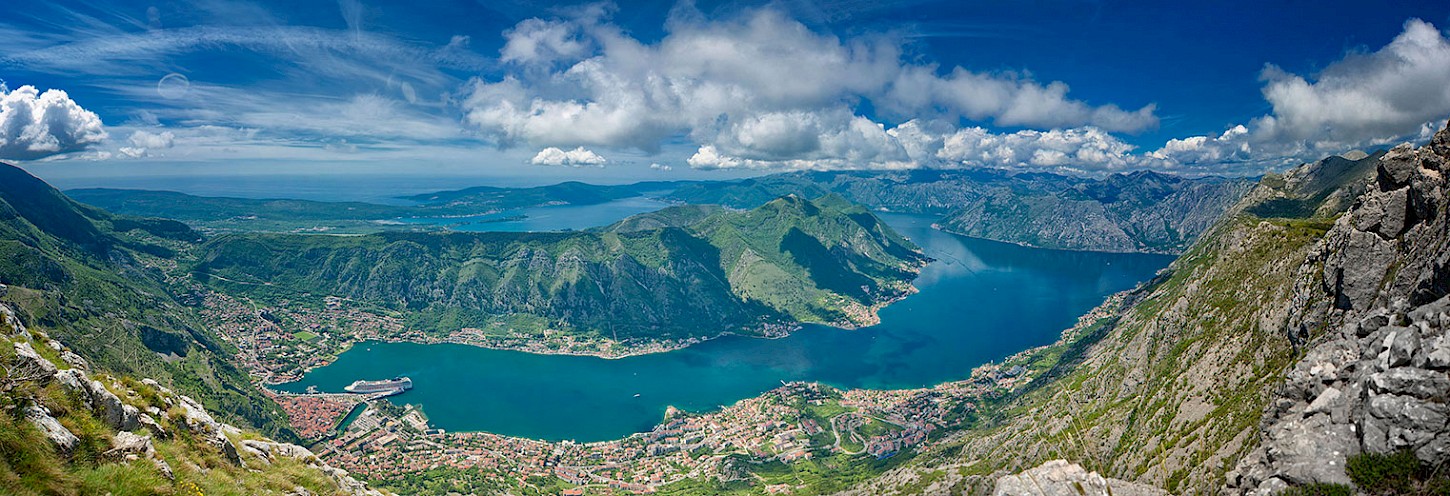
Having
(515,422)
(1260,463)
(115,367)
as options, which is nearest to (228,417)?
(115,367)

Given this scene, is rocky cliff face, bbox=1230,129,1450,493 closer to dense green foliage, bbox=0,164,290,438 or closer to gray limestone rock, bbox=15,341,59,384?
gray limestone rock, bbox=15,341,59,384

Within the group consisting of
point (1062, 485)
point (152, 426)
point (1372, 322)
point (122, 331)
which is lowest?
point (122, 331)

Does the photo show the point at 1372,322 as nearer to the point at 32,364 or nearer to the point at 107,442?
the point at 107,442

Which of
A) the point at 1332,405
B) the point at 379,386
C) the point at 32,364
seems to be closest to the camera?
the point at 32,364

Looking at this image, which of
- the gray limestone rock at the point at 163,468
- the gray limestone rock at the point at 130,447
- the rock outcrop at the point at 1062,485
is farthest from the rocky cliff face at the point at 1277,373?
the gray limestone rock at the point at 130,447

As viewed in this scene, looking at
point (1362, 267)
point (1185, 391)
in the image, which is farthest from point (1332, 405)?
point (1185, 391)
